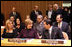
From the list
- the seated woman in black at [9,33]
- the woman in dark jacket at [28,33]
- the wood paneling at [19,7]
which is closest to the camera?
the woman in dark jacket at [28,33]

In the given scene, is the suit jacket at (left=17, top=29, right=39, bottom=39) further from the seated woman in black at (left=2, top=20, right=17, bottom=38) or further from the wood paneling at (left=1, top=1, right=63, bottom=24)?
the wood paneling at (left=1, top=1, right=63, bottom=24)

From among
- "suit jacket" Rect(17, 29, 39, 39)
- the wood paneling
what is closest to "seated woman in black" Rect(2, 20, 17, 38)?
"suit jacket" Rect(17, 29, 39, 39)

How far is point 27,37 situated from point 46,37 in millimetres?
411

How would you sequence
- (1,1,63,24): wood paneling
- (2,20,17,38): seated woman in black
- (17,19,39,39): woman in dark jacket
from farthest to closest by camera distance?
(1,1,63,24): wood paneling < (2,20,17,38): seated woman in black < (17,19,39,39): woman in dark jacket

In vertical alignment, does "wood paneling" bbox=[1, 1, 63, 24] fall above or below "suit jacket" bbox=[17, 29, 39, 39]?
above

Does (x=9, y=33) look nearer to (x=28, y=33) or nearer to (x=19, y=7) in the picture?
(x=28, y=33)

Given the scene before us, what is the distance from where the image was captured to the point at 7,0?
879 cm

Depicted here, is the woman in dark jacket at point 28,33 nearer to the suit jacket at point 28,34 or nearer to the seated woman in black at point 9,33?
the suit jacket at point 28,34

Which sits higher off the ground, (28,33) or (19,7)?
(19,7)

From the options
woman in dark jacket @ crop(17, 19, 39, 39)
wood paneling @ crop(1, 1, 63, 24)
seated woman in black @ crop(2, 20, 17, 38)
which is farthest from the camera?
wood paneling @ crop(1, 1, 63, 24)

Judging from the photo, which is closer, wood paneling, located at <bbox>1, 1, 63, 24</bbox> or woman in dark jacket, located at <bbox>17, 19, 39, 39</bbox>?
woman in dark jacket, located at <bbox>17, 19, 39, 39</bbox>

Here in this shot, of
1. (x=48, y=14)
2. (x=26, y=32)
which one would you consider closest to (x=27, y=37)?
Answer: (x=26, y=32)

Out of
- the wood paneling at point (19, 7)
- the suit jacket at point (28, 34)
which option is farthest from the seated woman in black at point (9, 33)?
the wood paneling at point (19, 7)

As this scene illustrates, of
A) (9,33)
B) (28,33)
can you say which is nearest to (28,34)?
(28,33)
